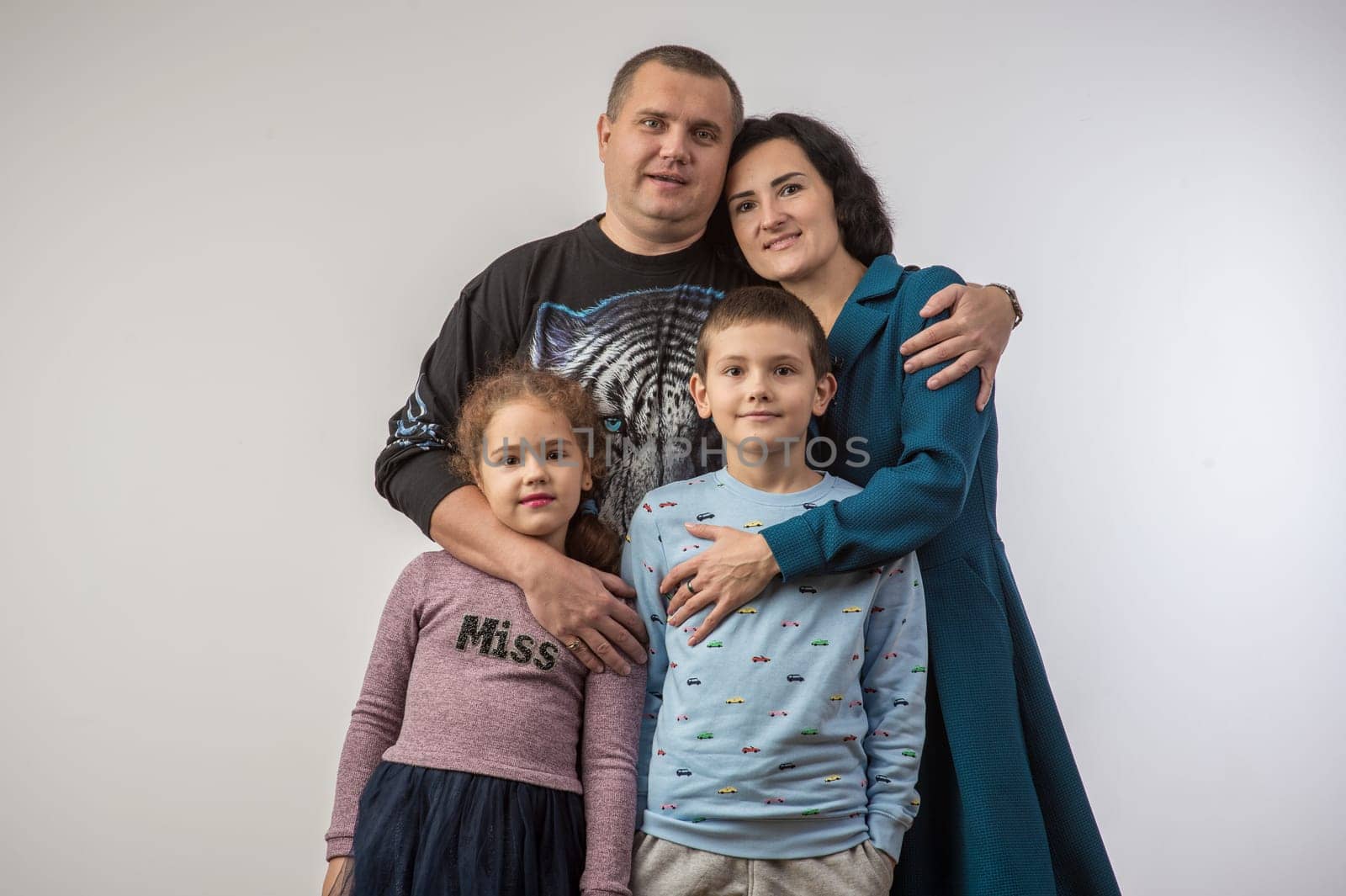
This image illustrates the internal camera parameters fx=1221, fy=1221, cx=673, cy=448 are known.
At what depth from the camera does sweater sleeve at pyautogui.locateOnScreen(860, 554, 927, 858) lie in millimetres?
1689

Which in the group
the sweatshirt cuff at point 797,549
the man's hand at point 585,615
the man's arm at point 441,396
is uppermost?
the man's arm at point 441,396

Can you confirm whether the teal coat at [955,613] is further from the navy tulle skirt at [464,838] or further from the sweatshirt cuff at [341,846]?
the sweatshirt cuff at [341,846]

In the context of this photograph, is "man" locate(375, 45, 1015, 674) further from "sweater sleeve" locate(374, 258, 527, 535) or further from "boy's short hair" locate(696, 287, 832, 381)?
"boy's short hair" locate(696, 287, 832, 381)

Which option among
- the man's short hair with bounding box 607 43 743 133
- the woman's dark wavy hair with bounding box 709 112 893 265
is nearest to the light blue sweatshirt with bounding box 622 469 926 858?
the woman's dark wavy hair with bounding box 709 112 893 265

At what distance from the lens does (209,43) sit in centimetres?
323

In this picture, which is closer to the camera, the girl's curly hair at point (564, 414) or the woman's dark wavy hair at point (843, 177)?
the girl's curly hair at point (564, 414)

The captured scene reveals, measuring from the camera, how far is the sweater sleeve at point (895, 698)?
1.69 meters

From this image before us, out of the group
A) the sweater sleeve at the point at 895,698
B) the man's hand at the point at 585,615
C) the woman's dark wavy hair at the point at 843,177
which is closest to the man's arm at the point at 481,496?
the man's hand at the point at 585,615

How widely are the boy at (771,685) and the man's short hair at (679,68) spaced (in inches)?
20.0

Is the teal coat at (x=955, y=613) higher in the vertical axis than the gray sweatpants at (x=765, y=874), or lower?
higher

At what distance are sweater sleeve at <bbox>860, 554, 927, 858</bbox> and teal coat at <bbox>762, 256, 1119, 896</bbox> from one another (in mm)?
87

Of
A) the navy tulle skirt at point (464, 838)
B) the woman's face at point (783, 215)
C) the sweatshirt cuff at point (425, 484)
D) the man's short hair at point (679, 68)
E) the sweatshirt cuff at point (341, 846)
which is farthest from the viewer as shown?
the man's short hair at point (679, 68)

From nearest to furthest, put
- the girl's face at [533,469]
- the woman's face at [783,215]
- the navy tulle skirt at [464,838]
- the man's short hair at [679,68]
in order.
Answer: the navy tulle skirt at [464,838] < the girl's face at [533,469] < the woman's face at [783,215] < the man's short hair at [679,68]

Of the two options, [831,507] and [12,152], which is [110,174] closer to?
[12,152]
